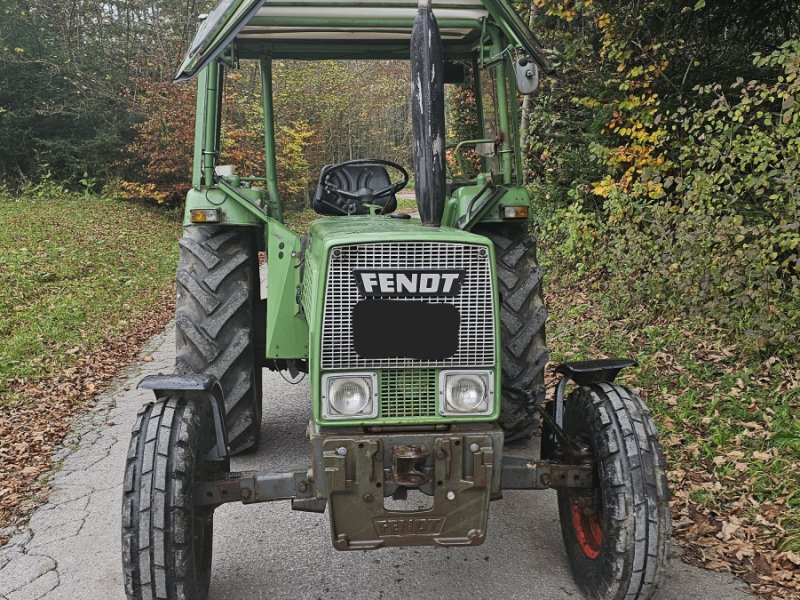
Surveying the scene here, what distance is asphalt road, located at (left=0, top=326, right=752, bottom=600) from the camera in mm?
3289

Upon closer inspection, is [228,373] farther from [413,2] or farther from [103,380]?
[103,380]

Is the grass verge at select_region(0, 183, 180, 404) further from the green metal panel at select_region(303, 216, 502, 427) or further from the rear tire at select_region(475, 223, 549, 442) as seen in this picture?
the green metal panel at select_region(303, 216, 502, 427)

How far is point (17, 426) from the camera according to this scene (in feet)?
18.4

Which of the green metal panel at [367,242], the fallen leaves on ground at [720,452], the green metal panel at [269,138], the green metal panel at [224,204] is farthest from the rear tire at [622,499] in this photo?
the green metal panel at [269,138]

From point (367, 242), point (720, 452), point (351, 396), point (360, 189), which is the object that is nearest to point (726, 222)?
point (720, 452)

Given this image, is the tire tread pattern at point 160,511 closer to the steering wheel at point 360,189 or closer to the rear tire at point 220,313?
the rear tire at point 220,313

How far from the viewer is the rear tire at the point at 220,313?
4242mm

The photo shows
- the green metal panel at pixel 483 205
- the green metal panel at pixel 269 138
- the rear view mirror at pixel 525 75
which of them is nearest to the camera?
the rear view mirror at pixel 525 75

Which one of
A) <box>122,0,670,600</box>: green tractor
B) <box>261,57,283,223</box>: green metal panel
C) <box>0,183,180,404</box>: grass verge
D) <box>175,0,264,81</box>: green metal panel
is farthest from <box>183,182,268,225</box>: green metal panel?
<box>0,183,180,404</box>: grass verge

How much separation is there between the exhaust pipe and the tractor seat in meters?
2.01

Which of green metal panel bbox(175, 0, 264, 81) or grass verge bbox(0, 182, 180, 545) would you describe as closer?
green metal panel bbox(175, 0, 264, 81)

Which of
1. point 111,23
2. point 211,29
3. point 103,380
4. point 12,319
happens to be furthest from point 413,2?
point 111,23

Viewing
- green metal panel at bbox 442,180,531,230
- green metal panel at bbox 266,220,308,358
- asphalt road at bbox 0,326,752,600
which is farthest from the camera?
green metal panel at bbox 442,180,531,230

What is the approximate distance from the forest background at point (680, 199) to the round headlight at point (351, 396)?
1.77 m
